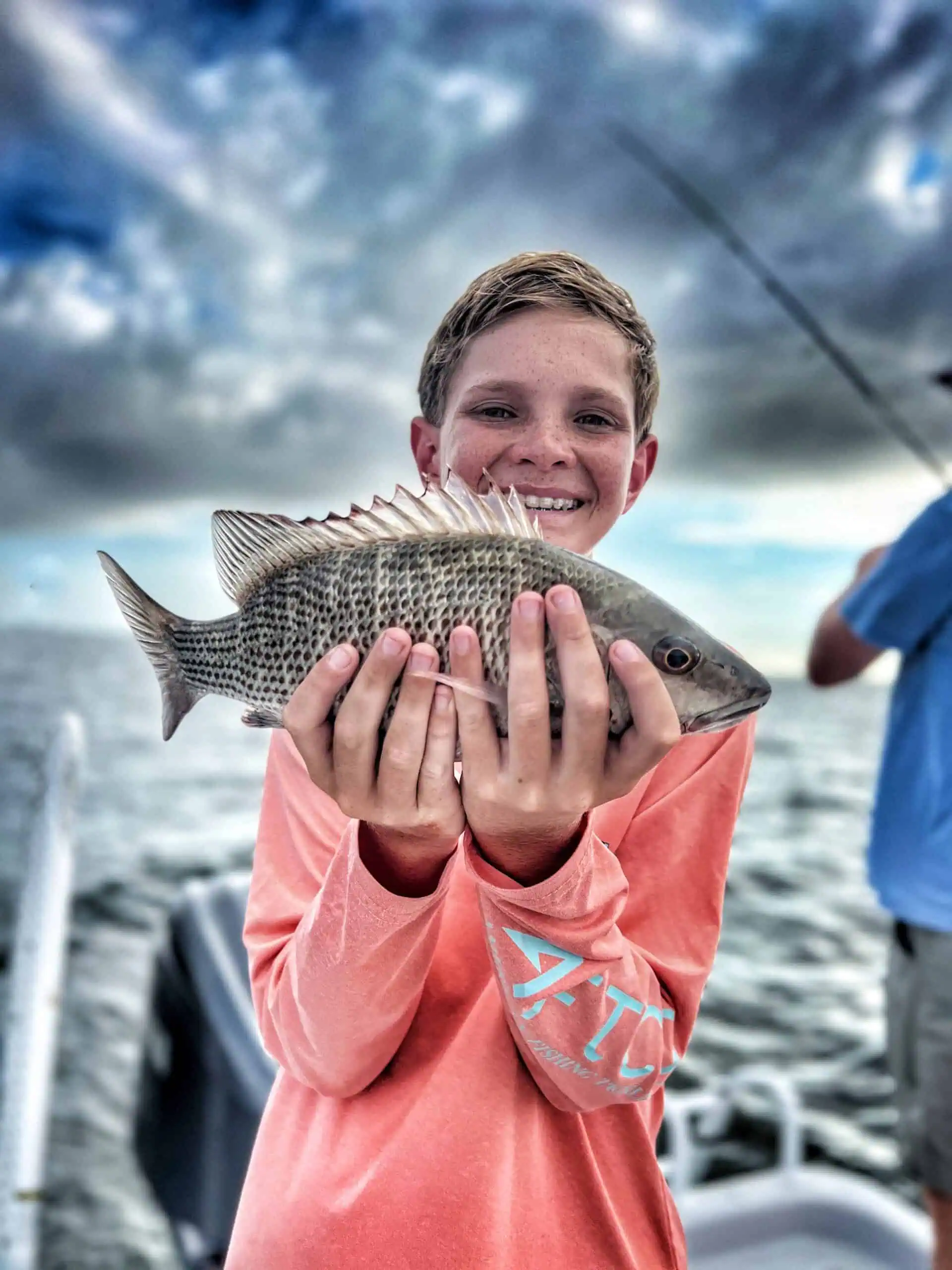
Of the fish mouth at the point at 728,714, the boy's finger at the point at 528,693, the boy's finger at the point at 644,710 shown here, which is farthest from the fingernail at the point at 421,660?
the fish mouth at the point at 728,714

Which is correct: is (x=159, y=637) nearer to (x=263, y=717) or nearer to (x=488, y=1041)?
(x=263, y=717)

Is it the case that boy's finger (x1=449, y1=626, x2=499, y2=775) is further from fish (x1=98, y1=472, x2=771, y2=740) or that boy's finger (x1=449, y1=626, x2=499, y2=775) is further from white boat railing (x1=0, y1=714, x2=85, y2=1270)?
white boat railing (x1=0, y1=714, x2=85, y2=1270)

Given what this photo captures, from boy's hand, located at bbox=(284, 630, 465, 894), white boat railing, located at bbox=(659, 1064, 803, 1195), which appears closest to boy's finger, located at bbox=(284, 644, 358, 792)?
boy's hand, located at bbox=(284, 630, 465, 894)

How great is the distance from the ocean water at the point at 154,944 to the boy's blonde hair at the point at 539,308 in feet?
2.74

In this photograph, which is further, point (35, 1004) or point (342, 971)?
point (35, 1004)

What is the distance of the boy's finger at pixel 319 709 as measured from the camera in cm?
135

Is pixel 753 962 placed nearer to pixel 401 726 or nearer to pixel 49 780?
pixel 49 780

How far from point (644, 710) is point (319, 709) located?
485 mm

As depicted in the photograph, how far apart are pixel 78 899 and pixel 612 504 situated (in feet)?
54.1

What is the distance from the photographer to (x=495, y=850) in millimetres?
1382

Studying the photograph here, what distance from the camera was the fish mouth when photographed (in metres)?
1.42

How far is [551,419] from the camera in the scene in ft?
5.53

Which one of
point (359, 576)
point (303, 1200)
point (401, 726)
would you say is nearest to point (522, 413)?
point (359, 576)

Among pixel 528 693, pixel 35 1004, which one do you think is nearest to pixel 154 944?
pixel 35 1004
